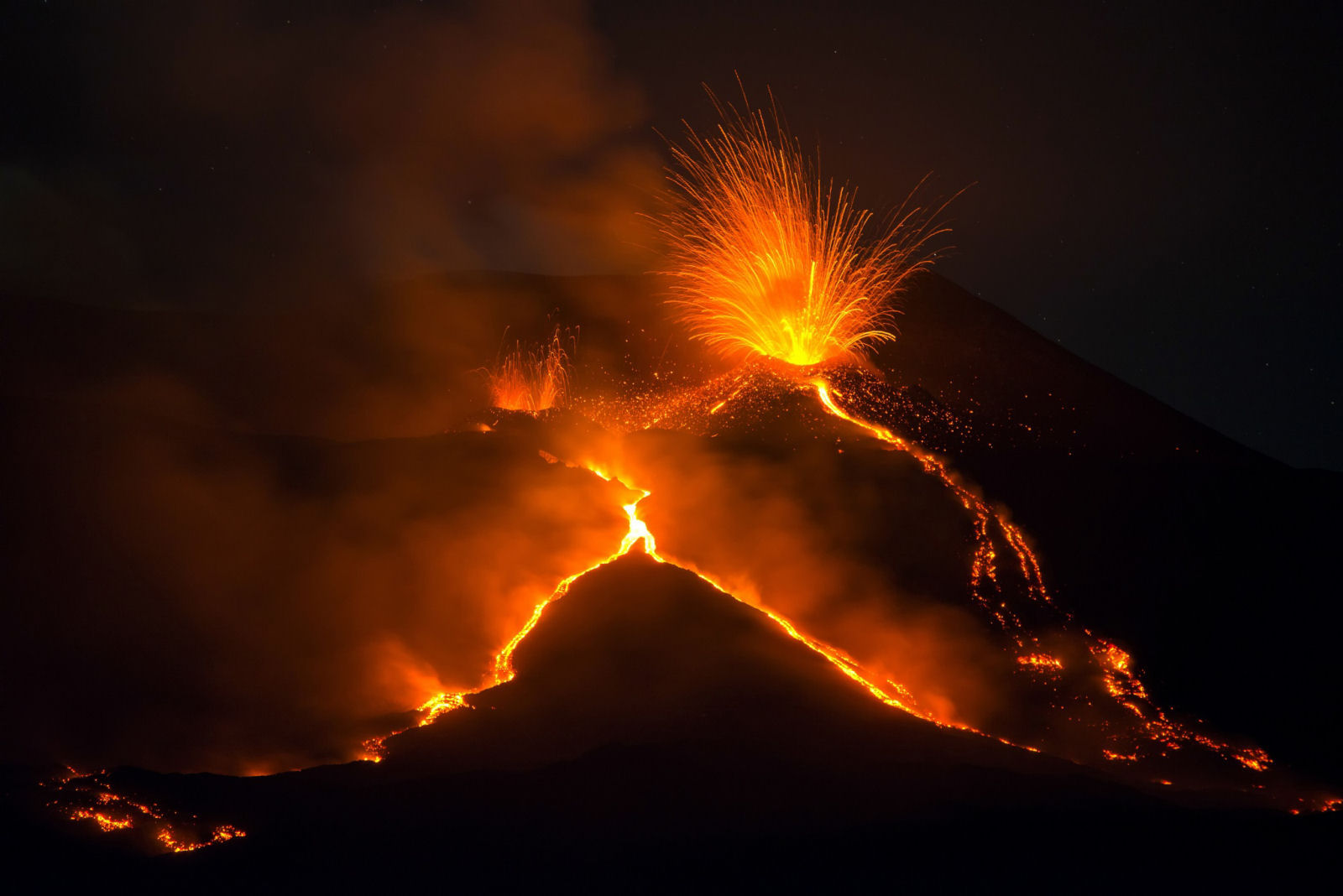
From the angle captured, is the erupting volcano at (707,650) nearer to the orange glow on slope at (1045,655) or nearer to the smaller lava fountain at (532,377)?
the orange glow on slope at (1045,655)

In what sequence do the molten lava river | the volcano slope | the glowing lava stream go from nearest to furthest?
1. the volcano slope
2. the molten lava river
3. the glowing lava stream

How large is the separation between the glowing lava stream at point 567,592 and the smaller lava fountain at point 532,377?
6.97m

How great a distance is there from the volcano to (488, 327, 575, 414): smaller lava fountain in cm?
328

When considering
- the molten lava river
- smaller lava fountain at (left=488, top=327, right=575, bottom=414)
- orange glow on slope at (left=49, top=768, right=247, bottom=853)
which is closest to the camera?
orange glow on slope at (left=49, top=768, right=247, bottom=853)

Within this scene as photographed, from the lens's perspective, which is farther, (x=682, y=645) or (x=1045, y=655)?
(x=1045, y=655)

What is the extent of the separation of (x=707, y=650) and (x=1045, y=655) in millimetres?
3665

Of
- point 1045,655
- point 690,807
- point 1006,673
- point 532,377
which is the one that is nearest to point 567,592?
point 690,807

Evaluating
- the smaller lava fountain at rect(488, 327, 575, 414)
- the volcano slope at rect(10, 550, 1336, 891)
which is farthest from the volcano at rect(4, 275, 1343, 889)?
the smaller lava fountain at rect(488, 327, 575, 414)

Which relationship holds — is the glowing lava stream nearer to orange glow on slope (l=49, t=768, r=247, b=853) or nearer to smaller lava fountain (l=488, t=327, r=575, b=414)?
orange glow on slope (l=49, t=768, r=247, b=853)

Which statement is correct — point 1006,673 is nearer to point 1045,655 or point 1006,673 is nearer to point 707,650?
point 1045,655

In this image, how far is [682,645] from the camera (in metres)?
9.38

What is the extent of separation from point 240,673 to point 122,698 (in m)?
1.06

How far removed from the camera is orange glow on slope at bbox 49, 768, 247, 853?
278 inches

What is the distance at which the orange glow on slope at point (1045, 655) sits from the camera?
8.84 m
